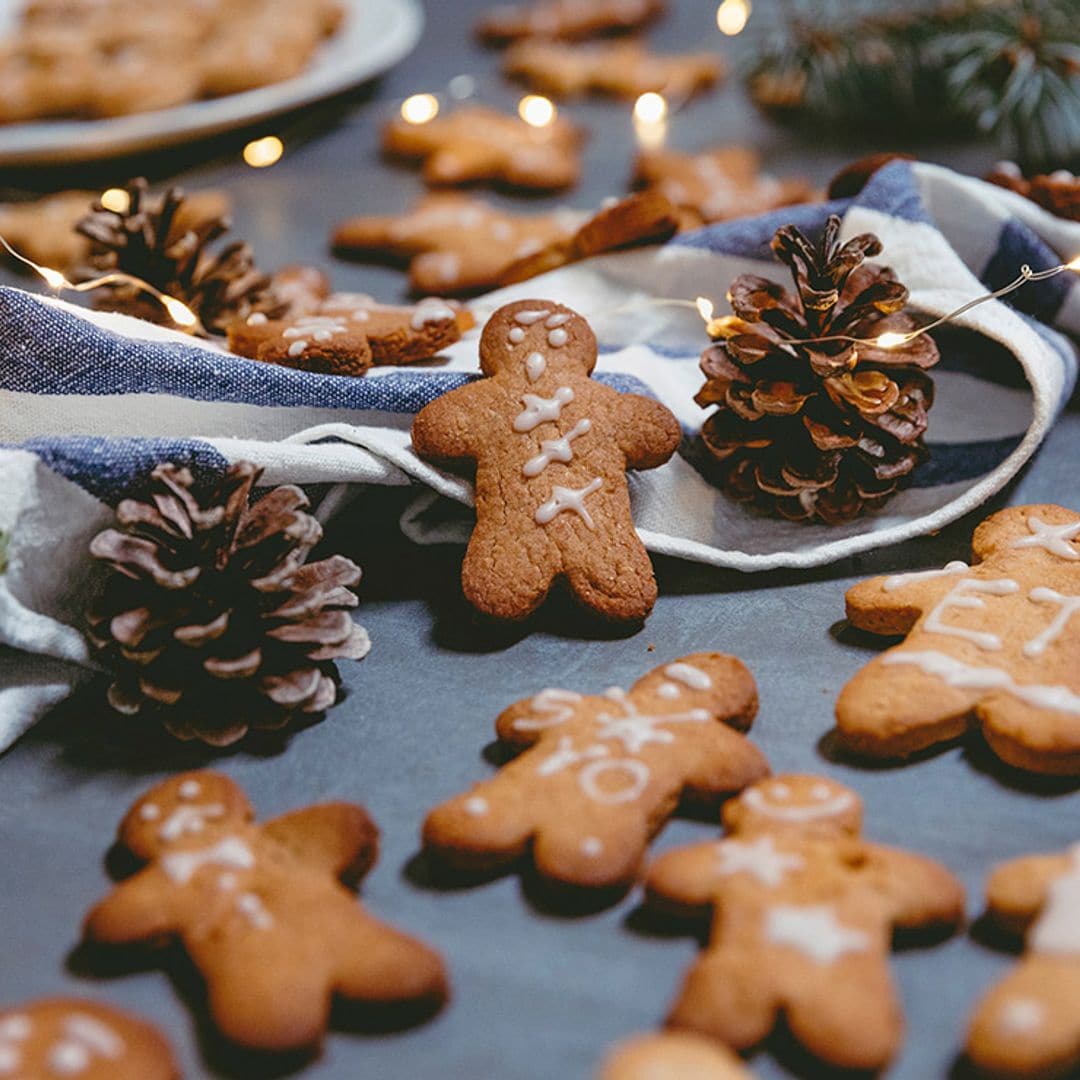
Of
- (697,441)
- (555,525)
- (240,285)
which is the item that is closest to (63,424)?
(240,285)

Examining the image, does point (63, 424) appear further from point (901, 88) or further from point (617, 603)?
point (901, 88)

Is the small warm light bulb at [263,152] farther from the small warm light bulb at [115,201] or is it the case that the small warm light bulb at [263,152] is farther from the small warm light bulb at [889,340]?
the small warm light bulb at [889,340]

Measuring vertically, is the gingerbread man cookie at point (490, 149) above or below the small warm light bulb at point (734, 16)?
below

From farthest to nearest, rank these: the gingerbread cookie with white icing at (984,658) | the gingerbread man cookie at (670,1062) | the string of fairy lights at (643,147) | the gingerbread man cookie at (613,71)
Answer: the gingerbread man cookie at (613,71)
the string of fairy lights at (643,147)
the gingerbread cookie with white icing at (984,658)
the gingerbread man cookie at (670,1062)

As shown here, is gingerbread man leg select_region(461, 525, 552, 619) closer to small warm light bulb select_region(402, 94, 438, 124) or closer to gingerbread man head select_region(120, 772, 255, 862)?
gingerbread man head select_region(120, 772, 255, 862)

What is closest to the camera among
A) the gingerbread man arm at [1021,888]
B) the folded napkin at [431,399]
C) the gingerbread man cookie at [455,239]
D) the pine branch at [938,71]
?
the gingerbread man arm at [1021,888]

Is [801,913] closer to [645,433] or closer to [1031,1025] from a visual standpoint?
[1031,1025]

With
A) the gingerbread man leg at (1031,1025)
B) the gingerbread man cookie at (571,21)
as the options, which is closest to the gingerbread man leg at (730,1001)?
the gingerbread man leg at (1031,1025)
